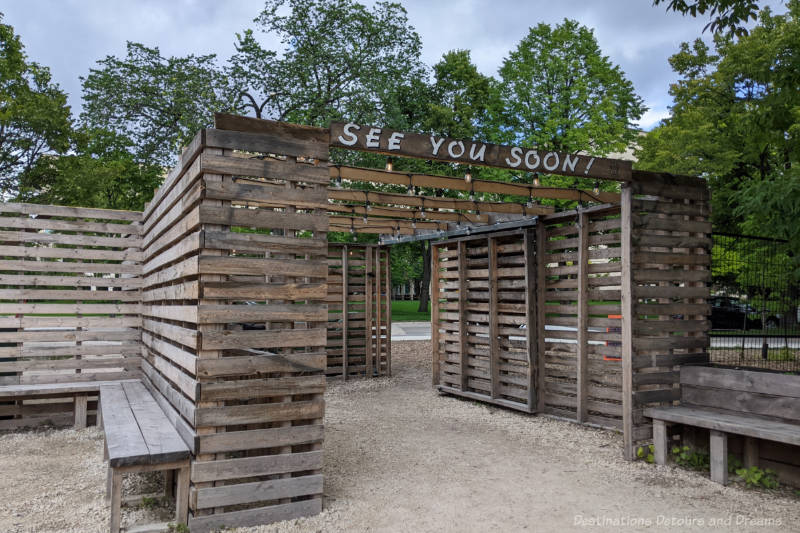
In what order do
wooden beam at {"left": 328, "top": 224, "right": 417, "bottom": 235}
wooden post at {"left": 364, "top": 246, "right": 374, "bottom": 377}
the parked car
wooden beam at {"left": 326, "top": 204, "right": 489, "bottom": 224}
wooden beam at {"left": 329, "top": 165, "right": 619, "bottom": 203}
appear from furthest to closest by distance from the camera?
wooden post at {"left": 364, "top": 246, "right": 374, "bottom": 377}
wooden beam at {"left": 328, "top": 224, "right": 417, "bottom": 235}
wooden beam at {"left": 326, "top": 204, "right": 489, "bottom": 224}
the parked car
wooden beam at {"left": 329, "top": 165, "right": 619, "bottom": 203}

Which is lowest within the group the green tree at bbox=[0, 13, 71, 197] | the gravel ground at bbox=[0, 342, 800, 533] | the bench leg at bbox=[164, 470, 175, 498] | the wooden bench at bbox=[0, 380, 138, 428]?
the gravel ground at bbox=[0, 342, 800, 533]

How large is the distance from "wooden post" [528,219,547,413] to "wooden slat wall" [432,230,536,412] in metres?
0.09

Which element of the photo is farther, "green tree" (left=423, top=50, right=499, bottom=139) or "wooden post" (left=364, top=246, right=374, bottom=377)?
"green tree" (left=423, top=50, right=499, bottom=139)

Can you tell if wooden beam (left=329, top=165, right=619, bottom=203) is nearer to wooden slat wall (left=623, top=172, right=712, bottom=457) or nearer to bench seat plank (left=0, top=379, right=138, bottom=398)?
wooden slat wall (left=623, top=172, right=712, bottom=457)

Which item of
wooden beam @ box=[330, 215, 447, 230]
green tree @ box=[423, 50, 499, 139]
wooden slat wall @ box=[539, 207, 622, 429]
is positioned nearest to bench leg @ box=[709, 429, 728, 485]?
wooden slat wall @ box=[539, 207, 622, 429]

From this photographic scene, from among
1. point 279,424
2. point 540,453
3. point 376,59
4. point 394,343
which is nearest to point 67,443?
point 279,424

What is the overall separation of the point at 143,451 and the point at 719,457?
4831 millimetres

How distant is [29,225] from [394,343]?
11261 mm

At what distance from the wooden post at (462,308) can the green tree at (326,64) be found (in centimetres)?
1222

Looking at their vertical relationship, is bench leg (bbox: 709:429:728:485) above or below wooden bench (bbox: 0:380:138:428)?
below

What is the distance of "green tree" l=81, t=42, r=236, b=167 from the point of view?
20688 millimetres

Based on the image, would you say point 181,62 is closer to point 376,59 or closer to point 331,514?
point 376,59

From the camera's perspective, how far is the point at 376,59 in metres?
22.1

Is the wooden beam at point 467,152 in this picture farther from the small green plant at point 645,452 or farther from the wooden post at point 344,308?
the wooden post at point 344,308
